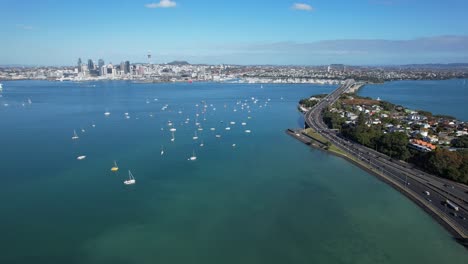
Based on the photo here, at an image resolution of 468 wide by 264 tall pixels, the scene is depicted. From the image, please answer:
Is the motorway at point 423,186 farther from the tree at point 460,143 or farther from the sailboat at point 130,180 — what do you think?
the sailboat at point 130,180

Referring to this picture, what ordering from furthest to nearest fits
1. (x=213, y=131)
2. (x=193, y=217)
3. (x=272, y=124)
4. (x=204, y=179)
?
(x=272, y=124) → (x=213, y=131) → (x=204, y=179) → (x=193, y=217)

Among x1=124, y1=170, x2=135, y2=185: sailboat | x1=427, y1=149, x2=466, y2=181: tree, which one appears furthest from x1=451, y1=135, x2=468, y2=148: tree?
x1=124, y1=170, x2=135, y2=185: sailboat

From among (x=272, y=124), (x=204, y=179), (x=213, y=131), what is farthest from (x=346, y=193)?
(x=272, y=124)

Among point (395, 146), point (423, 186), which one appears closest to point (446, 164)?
point (423, 186)

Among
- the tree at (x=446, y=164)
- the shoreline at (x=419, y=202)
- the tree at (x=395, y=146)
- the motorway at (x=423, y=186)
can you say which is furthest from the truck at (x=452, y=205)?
the tree at (x=395, y=146)

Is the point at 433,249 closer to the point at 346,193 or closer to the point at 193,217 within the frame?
the point at 346,193

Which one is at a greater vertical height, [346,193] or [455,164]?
[455,164]

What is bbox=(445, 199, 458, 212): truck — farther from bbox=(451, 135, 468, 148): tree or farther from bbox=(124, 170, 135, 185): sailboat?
bbox=(124, 170, 135, 185): sailboat

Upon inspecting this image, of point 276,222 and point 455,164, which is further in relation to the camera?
point 455,164
